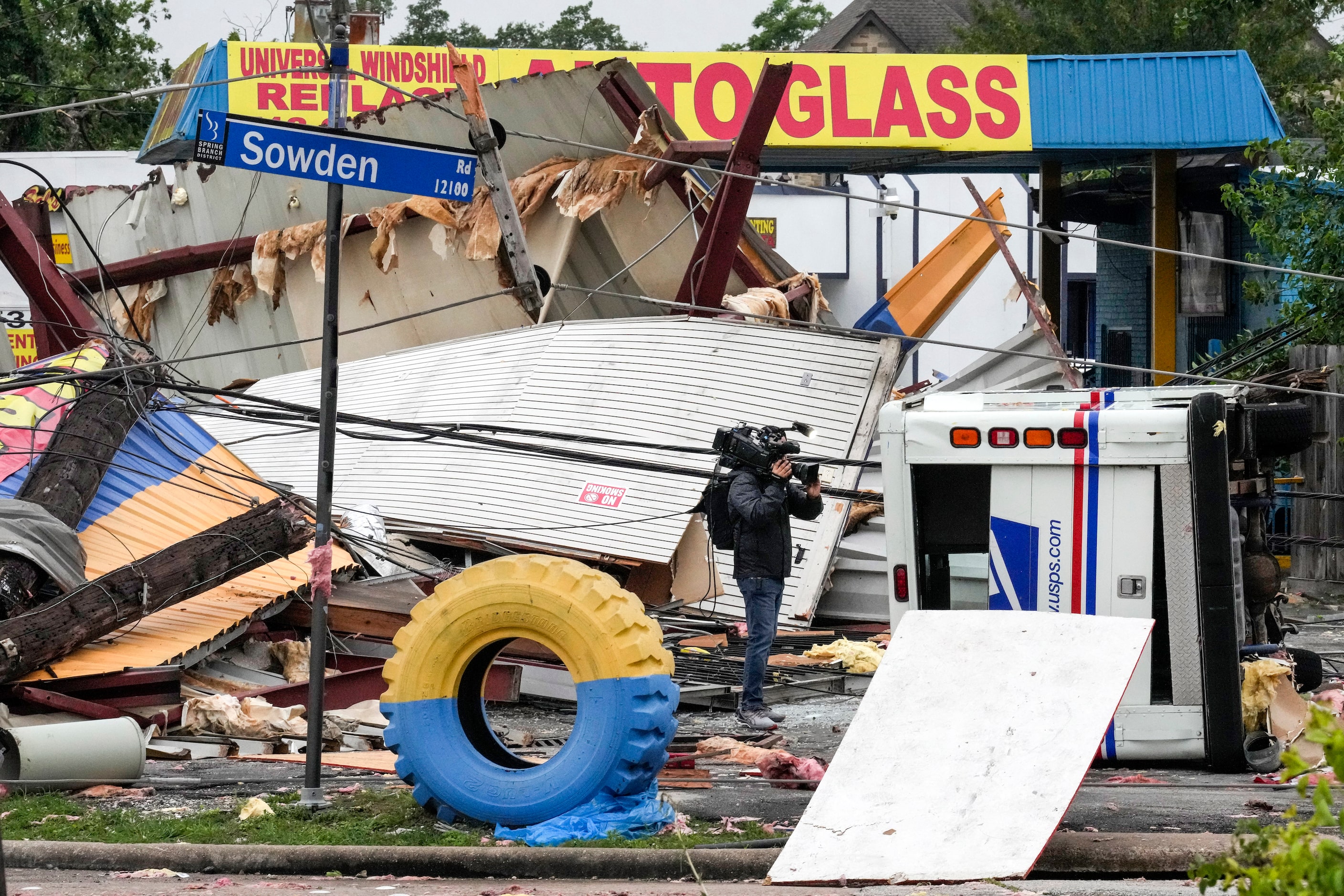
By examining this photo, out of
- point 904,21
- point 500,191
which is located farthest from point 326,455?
point 904,21

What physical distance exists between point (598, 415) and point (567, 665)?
6918mm

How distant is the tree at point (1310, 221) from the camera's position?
13.8 metres

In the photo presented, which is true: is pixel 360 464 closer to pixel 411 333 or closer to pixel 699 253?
pixel 411 333

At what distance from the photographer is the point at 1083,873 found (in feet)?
18.9

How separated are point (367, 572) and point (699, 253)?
4503 mm

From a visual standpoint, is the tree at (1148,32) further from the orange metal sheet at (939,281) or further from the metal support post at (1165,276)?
the orange metal sheet at (939,281)

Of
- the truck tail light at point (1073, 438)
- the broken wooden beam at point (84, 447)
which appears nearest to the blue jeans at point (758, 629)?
the truck tail light at point (1073, 438)

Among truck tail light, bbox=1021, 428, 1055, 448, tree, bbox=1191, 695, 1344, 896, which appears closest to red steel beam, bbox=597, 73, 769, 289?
truck tail light, bbox=1021, 428, 1055, 448

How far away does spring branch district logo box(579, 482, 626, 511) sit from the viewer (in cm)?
1292

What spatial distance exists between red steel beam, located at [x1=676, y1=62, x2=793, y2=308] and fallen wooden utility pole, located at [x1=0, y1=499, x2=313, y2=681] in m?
4.80

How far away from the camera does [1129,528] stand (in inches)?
281

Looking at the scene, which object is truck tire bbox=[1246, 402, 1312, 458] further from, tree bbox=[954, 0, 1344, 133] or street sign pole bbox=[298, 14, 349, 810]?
tree bbox=[954, 0, 1344, 133]

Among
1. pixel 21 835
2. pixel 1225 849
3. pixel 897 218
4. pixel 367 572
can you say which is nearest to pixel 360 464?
pixel 367 572

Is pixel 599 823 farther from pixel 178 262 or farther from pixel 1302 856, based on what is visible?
pixel 178 262
